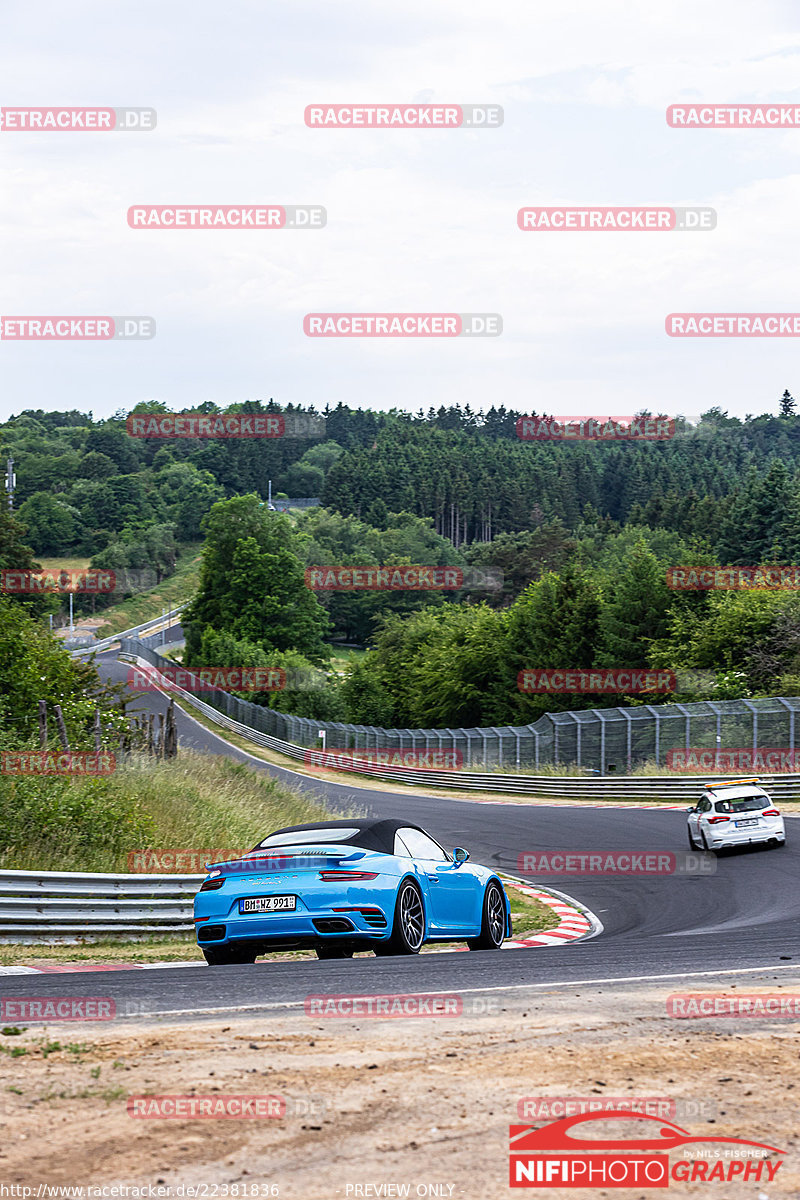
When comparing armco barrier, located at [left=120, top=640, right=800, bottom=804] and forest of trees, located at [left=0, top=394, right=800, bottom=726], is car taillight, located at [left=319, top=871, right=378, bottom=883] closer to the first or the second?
armco barrier, located at [left=120, top=640, right=800, bottom=804]

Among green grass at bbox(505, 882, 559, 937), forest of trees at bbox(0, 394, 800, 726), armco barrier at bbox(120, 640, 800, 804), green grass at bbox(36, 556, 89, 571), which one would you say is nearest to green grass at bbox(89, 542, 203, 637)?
forest of trees at bbox(0, 394, 800, 726)

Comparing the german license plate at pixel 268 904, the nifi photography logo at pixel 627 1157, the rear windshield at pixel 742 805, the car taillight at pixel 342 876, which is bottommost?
the rear windshield at pixel 742 805

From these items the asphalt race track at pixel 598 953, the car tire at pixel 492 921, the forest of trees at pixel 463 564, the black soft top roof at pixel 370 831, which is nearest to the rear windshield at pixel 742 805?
the asphalt race track at pixel 598 953

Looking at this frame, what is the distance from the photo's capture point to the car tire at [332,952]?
10.3 m

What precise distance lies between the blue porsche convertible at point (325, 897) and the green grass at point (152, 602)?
129146 mm

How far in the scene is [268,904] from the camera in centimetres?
1025

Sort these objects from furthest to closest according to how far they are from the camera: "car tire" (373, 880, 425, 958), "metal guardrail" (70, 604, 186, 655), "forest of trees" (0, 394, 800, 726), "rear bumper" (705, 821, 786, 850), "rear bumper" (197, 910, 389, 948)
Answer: "metal guardrail" (70, 604, 186, 655) < "forest of trees" (0, 394, 800, 726) < "rear bumper" (705, 821, 786, 850) < "car tire" (373, 880, 425, 958) < "rear bumper" (197, 910, 389, 948)

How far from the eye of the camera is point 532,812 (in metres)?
36.8

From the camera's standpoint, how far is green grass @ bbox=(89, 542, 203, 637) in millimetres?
143500

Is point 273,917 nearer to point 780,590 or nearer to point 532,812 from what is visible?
point 532,812

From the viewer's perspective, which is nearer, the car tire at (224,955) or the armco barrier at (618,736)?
the car tire at (224,955)

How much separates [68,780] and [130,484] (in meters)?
169

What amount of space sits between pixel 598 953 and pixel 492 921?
177cm

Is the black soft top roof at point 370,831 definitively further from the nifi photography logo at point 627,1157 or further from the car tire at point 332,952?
the nifi photography logo at point 627,1157
